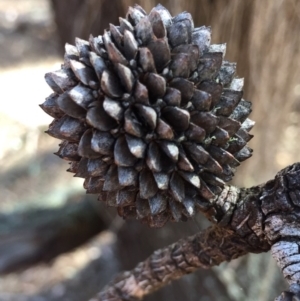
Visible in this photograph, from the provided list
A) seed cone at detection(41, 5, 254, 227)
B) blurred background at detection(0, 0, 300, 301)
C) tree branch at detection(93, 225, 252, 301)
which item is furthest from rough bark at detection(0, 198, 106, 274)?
seed cone at detection(41, 5, 254, 227)

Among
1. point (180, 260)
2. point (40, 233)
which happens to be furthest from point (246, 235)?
point (40, 233)

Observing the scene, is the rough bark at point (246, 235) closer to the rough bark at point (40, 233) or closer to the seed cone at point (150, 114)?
the seed cone at point (150, 114)

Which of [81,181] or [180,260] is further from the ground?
[81,181]

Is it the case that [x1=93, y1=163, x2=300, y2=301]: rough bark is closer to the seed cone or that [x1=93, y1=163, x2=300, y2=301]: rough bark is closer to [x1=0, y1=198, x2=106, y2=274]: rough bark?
the seed cone

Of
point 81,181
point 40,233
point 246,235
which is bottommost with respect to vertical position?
point 246,235

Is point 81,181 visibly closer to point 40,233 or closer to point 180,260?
point 40,233

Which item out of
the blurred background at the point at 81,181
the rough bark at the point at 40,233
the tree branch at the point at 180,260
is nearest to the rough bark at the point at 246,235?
the tree branch at the point at 180,260
